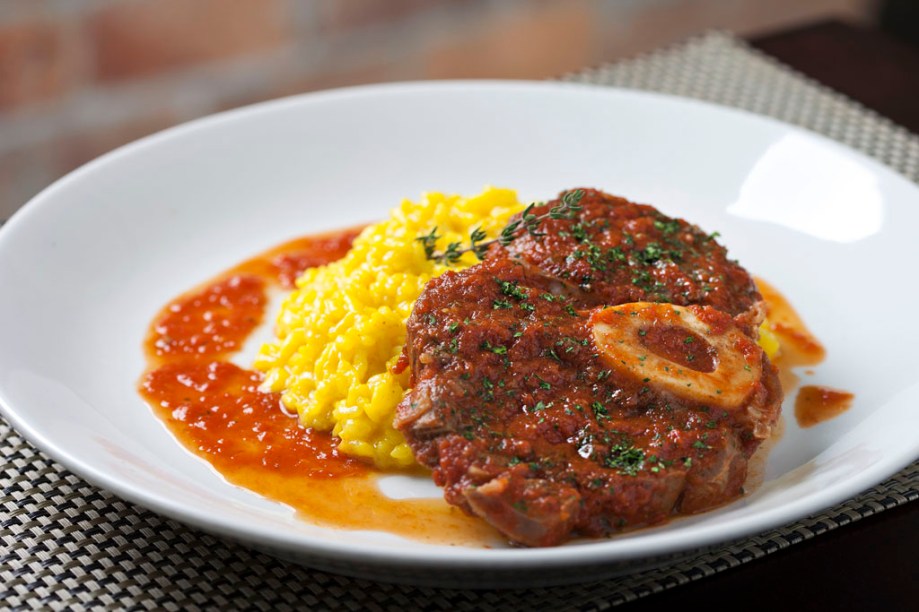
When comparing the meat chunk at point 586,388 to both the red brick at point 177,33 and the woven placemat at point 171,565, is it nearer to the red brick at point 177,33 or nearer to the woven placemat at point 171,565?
the woven placemat at point 171,565

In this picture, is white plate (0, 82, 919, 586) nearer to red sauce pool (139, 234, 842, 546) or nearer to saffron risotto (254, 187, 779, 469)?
red sauce pool (139, 234, 842, 546)

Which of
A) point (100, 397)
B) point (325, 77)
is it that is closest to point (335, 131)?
point (100, 397)

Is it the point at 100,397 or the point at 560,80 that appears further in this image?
the point at 560,80

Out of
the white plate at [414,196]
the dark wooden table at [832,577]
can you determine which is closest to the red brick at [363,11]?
the white plate at [414,196]

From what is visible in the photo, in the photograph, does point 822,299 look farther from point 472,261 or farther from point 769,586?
point 769,586

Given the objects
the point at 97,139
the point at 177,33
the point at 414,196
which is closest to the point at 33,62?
the point at 97,139

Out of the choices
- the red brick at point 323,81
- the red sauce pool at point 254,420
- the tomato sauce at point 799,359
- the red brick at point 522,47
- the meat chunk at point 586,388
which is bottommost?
the red brick at point 323,81
